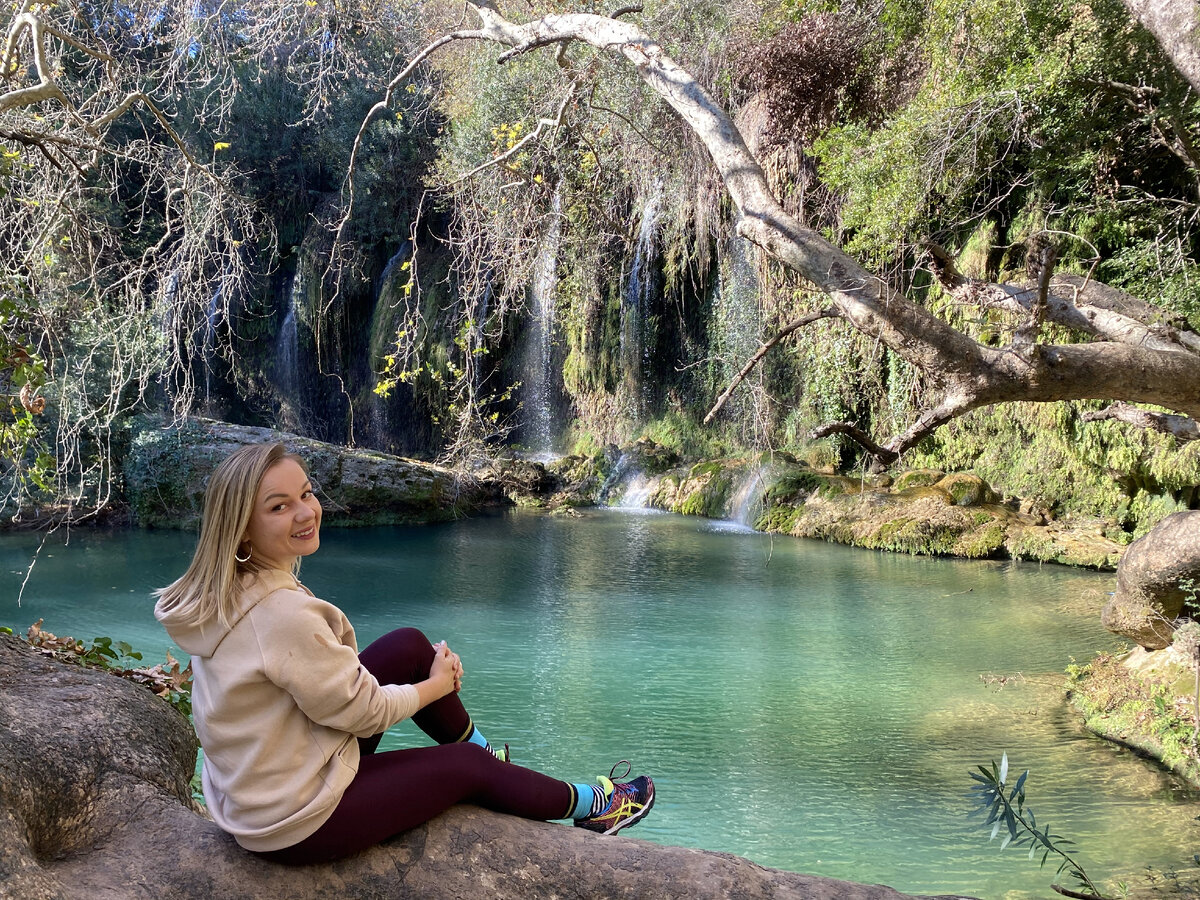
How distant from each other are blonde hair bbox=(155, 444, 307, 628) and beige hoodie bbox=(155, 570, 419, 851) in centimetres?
3

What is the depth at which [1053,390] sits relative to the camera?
138 inches

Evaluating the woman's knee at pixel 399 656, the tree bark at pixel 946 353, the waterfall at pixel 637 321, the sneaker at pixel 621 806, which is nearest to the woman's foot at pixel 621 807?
the sneaker at pixel 621 806

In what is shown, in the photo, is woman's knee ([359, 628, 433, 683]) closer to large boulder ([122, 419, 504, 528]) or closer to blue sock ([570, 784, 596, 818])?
blue sock ([570, 784, 596, 818])

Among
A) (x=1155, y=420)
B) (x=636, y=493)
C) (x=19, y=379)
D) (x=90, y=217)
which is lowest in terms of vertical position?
(x=636, y=493)

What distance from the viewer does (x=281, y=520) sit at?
2053 mm

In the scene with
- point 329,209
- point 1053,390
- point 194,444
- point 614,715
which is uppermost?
point 329,209

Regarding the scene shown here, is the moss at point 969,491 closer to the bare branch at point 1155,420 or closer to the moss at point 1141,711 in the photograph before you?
the moss at point 1141,711

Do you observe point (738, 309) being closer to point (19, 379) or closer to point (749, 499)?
point (749, 499)

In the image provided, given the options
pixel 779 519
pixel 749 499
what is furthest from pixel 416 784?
pixel 749 499

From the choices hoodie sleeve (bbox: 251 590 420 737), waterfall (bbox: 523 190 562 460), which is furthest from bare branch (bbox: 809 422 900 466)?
waterfall (bbox: 523 190 562 460)

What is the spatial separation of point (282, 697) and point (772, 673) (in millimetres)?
4892

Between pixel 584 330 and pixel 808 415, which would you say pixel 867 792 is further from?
pixel 584 330

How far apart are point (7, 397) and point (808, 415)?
1094 centimetres

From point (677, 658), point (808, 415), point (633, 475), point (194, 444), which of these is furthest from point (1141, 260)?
point (194, 444)
